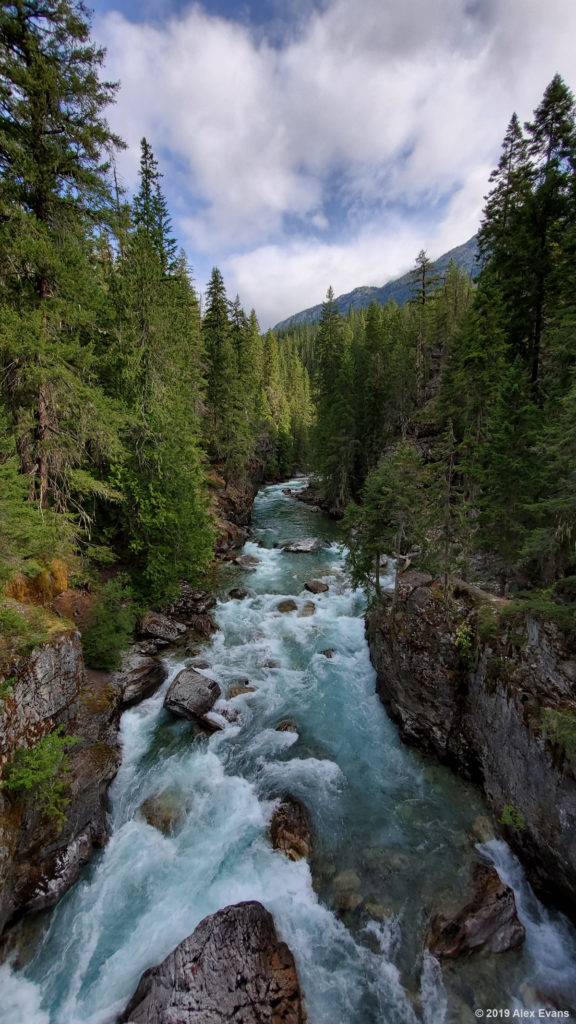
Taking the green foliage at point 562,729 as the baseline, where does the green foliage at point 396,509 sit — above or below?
above

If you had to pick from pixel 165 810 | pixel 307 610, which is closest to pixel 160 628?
pixel 165 810

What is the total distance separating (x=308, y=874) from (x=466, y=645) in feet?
19.6

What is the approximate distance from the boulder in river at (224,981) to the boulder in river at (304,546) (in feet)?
63.5

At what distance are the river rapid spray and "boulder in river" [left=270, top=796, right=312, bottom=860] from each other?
0.17m

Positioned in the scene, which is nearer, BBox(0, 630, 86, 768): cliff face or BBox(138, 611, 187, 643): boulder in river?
BBox(0, 630, 86, 768): cliff face

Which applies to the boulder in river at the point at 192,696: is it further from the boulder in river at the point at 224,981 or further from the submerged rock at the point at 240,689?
the boulder in river at the point at 224,981

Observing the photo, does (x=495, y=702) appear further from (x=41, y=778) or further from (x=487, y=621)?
(x=41, y=778)

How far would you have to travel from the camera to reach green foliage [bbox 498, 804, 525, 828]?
7168 mm

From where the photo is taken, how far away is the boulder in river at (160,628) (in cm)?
1348

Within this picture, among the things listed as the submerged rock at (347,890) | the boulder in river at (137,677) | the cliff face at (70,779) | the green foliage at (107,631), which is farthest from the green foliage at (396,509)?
the cliff face at (70,779)

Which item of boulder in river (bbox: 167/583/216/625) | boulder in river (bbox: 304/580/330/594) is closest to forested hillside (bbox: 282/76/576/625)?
boulder in river (bbox: 304/580/330/594)

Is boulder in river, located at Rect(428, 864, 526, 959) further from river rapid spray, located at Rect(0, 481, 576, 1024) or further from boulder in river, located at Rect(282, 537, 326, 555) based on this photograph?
boulder in river, located at Rect(282, 537, 326, 555)

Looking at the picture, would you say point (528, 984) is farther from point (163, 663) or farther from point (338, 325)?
point (338, 325)

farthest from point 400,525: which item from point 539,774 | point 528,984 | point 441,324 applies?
point 441,324
